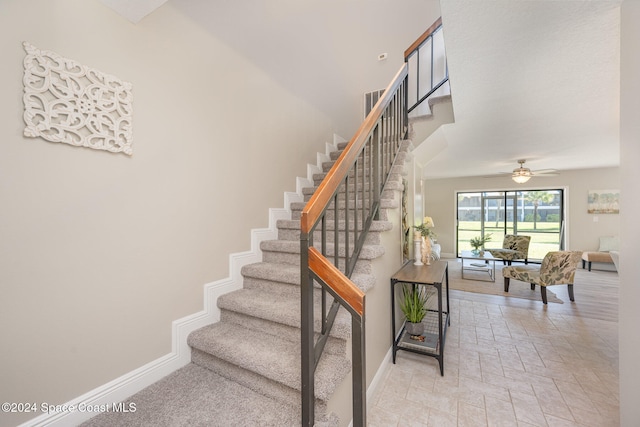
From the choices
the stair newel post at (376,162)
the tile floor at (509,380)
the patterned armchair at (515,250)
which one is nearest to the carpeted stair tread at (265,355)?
the tile floor at (509,380)

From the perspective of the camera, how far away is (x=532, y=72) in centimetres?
197

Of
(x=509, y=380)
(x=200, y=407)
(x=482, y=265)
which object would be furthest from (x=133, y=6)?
(x=482, y=265)

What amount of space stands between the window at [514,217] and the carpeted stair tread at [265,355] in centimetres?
734

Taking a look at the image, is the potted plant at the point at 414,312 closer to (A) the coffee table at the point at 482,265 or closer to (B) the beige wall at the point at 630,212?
(B) the beige wall at the point at 630,212

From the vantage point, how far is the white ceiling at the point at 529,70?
1.42m

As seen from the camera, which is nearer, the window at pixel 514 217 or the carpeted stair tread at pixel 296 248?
the carpeted stair tread at pixel 296 248

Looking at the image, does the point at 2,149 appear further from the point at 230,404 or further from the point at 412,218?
the point at 412,218

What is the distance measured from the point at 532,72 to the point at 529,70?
0.16ft

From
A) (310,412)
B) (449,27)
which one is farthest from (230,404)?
(449,27)

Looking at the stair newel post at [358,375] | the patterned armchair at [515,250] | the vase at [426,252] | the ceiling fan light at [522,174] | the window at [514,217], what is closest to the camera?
the stair newel post at [358,375]

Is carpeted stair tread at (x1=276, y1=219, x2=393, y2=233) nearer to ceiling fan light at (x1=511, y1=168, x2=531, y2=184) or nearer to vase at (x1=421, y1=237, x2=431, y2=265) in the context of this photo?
vase at (x1=421, y1=237, x2=431, y2=265)

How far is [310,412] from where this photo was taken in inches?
46.5

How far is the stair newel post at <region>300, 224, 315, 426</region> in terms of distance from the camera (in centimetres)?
114

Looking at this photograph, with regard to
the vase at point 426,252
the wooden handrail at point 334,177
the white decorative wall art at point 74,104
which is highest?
the white decorative wall art at point 74,104
